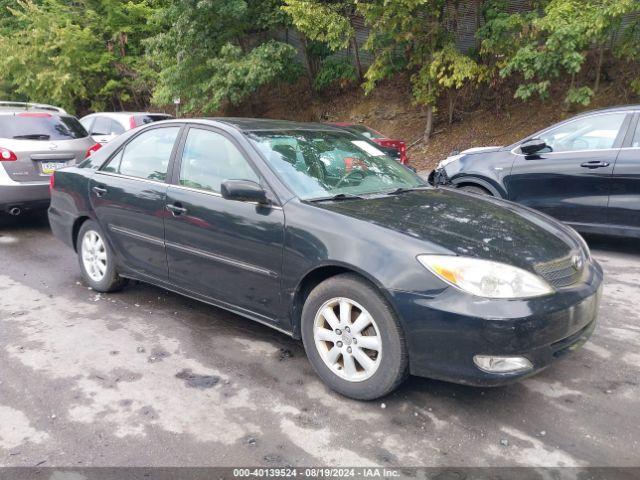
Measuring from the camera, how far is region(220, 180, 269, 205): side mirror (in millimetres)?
3441

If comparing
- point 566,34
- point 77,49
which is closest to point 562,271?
point 566,34

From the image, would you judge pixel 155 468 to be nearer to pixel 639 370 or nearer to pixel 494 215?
pixel 494 215

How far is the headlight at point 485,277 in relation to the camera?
111 inches

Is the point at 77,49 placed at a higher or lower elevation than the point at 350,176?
higher

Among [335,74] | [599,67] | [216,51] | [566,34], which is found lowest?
[599,67]

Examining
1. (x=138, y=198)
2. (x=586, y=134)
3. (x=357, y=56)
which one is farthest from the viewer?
(x=357, y=56)

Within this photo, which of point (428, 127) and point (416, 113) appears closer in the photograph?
point (428, 127)

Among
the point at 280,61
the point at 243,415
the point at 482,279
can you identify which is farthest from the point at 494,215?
the point at 280,61

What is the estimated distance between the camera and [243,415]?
305cm

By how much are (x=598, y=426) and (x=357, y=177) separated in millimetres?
2153

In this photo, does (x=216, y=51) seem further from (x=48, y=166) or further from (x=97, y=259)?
(x=97, y=259)

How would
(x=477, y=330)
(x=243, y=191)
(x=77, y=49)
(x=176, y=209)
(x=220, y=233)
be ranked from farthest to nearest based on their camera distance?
1. (x=77, y=49)
2. (x=176, y=209)
3. (x=220, y=233)
4. (x=243, y=191)
5. (x=477, y=330)

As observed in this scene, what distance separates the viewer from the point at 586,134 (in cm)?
624

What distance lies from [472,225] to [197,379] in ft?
6.34
